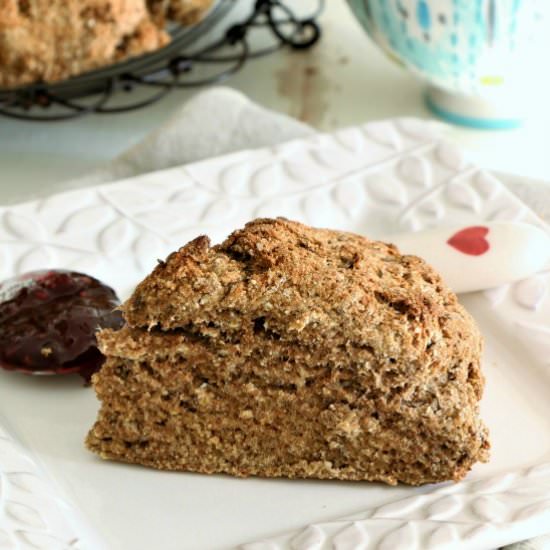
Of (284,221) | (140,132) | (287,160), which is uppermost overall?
(284,221)

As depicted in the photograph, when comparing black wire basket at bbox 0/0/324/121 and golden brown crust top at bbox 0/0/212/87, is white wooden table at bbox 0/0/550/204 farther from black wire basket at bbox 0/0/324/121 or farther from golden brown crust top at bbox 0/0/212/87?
golden brown crust top at bbox 0/0/212/87

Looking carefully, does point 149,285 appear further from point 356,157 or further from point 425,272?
point 356,157

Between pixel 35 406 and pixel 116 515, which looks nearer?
pixel 116 515

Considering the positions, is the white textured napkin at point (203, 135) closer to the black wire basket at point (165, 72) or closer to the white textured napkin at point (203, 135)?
the white textured napkin at point (203, 135)

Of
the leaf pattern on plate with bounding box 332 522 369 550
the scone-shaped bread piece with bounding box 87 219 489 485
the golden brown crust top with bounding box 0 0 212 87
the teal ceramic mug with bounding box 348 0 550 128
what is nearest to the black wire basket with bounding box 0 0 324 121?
the golden brown crust top with bounding box 0 0 212 87

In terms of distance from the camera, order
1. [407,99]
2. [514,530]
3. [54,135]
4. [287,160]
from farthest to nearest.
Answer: [407,99] → [54,135] → [287,160] → [514,530]

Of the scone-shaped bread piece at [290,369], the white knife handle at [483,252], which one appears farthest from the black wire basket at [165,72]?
the scone-shaped bread piece at [290,369]

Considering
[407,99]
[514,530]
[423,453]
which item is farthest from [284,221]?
[407,99]
